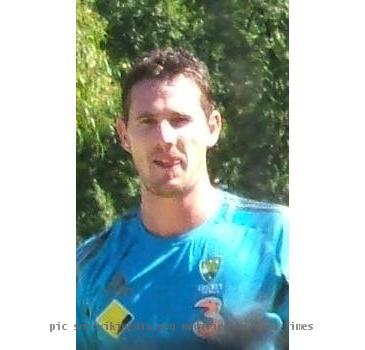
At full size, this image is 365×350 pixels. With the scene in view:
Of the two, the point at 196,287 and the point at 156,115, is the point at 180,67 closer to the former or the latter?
the point at 156,115

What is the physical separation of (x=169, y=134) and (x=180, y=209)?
0.70 ft

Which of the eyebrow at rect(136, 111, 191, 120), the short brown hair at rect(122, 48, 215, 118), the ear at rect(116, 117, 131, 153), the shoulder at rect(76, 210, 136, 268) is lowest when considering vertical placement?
the shoulder at rect(76, 210, 136, 268)

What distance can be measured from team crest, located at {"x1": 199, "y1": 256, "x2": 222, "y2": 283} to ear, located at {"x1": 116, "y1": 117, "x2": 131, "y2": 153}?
375 mm

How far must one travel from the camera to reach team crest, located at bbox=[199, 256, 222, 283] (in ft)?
7.42

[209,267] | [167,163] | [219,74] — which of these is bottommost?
[209,267]

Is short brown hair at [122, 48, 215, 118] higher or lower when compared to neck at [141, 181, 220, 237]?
higher

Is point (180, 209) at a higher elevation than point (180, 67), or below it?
below

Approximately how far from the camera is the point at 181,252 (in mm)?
2277

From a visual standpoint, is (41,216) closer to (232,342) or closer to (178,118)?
(178,118)

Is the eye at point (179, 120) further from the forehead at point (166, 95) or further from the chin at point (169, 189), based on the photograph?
the chin at point (169, 189)

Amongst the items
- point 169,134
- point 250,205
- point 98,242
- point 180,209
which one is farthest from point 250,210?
point 98,242

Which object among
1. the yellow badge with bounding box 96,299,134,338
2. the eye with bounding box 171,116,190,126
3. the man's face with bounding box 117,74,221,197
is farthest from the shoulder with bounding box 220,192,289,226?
the yellow badge with bounding box 96,299,134,338

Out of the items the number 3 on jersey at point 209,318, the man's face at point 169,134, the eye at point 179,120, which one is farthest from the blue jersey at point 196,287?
the eye at point 179,120

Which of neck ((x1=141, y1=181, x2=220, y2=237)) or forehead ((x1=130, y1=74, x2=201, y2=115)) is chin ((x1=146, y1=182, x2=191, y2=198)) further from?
forehead ((x1=130, y1=74, x2=201, y2=115))
